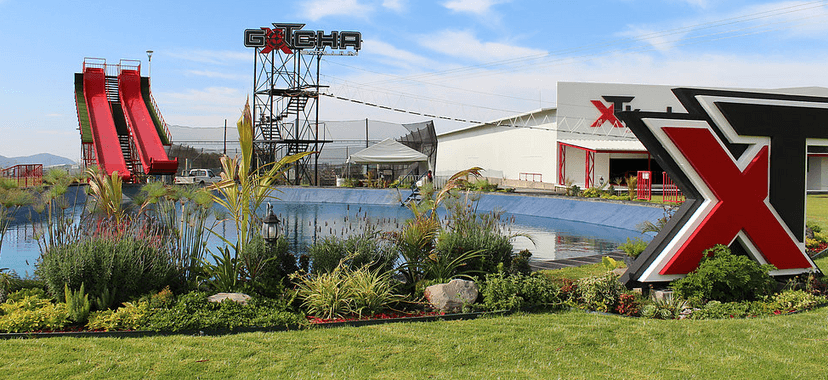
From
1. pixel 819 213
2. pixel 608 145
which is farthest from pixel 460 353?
pixel 608 145

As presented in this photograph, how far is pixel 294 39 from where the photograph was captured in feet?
107

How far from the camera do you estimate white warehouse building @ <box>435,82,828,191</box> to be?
30781 millimetres

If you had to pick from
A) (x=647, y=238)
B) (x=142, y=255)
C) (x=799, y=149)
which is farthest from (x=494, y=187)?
(x=142, y=255)

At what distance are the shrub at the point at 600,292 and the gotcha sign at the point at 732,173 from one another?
1.58ft

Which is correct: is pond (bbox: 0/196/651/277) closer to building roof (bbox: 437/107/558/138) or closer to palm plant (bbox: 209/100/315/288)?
palm plant (bbox: 209/100/315/288)

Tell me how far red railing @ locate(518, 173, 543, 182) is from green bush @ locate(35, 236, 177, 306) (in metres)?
28.2

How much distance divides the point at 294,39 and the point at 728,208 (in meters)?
29.2

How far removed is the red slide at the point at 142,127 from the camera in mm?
26953

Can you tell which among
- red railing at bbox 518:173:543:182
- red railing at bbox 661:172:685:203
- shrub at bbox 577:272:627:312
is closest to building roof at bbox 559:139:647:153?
red railing at bbox 518:173:543:182

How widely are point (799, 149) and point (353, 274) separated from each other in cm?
559

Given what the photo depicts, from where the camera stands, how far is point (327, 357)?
433 centimetres

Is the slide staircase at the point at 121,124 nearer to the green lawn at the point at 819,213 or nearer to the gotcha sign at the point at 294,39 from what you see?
the gotcha sign at the point at 294,39

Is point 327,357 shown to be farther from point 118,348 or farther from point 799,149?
point 799,149

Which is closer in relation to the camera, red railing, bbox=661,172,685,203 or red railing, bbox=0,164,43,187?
red railing, bbox=661,172,685,203
